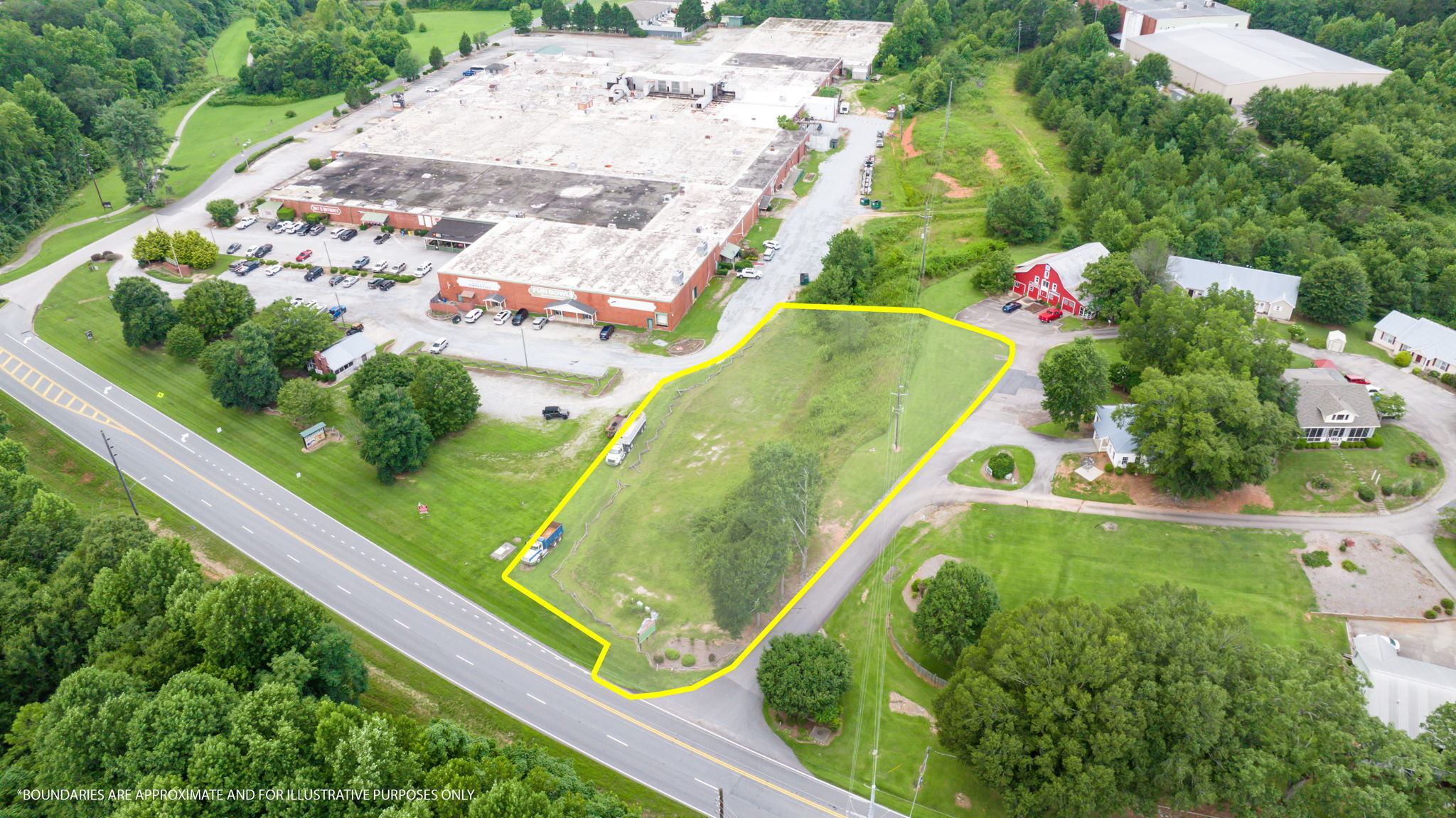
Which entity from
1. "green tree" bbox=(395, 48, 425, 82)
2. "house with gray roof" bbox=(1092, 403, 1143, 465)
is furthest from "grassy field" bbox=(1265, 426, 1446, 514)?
"green tree" bbox=(395, 48, 425, 82)

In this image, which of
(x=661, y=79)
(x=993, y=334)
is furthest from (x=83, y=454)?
(x=661, y=79)

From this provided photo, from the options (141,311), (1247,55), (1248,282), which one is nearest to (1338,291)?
(1248,282)

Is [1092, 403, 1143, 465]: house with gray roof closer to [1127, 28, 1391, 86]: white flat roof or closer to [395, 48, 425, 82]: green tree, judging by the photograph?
[1127, 28, 1391, 86]: white flat roof

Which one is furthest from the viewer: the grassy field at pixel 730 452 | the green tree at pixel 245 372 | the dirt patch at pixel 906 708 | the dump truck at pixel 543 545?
the green tree at pixel 245 372

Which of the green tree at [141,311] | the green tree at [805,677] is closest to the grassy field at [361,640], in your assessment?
the green tree at [805,677]

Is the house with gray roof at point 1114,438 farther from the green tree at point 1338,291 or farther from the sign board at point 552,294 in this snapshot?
the sign board at point 552,294

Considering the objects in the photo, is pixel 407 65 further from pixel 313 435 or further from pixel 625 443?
pixel 625 443
